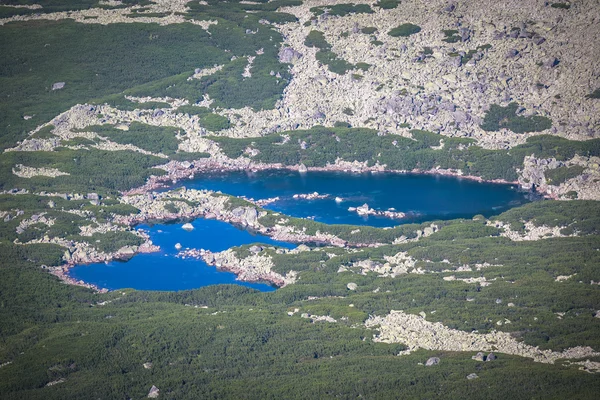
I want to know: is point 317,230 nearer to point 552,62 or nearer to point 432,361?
point 432,361

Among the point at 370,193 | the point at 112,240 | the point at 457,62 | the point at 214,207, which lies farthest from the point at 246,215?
the point at 457,62

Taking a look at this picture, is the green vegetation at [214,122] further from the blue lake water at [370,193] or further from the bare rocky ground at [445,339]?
the bare rocky ground at [445,339]

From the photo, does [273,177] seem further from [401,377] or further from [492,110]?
[401,377]

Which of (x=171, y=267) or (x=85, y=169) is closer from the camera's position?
(x=171, y=267)

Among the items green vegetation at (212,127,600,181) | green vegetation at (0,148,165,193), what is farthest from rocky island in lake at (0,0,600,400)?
green vegetation at (0,148,165,193)

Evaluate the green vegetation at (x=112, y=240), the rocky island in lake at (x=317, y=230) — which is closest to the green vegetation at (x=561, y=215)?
the rocky island in lake at (x=317, y=230)

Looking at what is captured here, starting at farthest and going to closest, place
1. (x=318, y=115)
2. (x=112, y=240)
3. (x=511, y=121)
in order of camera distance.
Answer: (x=318, y=115)
(x=511, y=121)
(x=112, y=240)

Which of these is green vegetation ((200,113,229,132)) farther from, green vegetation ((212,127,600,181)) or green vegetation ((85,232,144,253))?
green vegetation ((85,232,144,253))

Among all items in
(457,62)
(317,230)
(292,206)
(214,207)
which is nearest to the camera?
(317,230)
